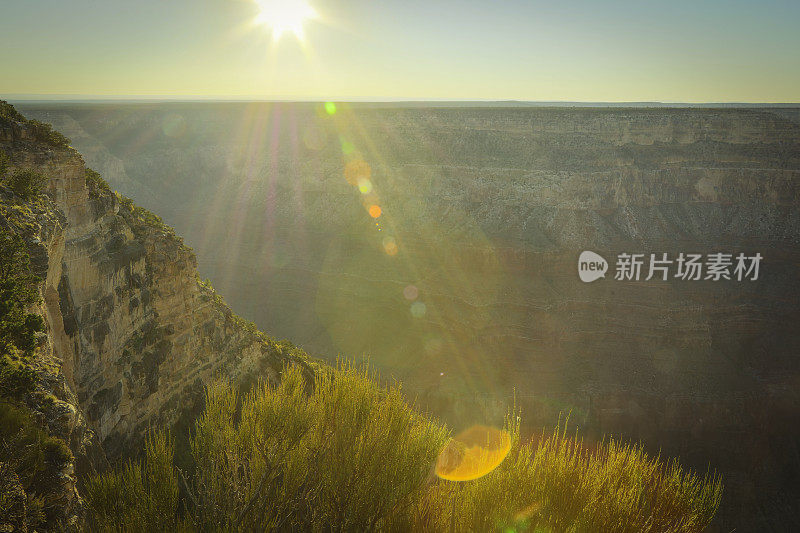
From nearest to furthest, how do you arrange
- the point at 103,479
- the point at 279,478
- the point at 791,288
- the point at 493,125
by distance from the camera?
1. the point at 103,479
2. the point at 279,478
3. the point at 791,288
4. the point at 493,125

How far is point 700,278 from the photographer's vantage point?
33719mm

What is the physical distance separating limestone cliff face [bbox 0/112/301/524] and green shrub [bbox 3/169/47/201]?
205 millimetres

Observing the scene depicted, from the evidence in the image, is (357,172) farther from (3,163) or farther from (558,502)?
(558,502)

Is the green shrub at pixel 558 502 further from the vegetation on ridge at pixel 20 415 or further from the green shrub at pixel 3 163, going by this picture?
the green shrub at pixel 3 163

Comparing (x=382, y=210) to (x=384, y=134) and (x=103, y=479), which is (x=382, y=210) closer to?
(x=384, y=134)

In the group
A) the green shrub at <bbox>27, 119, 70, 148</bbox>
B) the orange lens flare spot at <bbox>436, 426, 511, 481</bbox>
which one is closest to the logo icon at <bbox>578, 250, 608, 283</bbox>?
the orange lens flare spot at <bbox>436, 426, 511, 481</bbox>

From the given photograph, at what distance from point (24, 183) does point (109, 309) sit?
2.68 m

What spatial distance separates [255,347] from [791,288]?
35.0 metres

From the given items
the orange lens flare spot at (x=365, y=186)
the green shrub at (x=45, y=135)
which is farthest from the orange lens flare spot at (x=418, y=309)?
the green shrub at (x=45, y=135)

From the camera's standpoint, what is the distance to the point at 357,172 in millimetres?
46594

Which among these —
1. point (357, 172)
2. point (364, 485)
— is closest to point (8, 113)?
point (364, 485)

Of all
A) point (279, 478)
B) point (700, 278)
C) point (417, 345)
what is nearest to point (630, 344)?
point (700, 278)

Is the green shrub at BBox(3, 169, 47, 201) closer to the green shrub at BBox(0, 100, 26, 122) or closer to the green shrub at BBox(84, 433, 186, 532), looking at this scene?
the green shrub at BBox(0, 100, 26, 122)

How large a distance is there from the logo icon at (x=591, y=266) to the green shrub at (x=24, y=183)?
30.9 m
